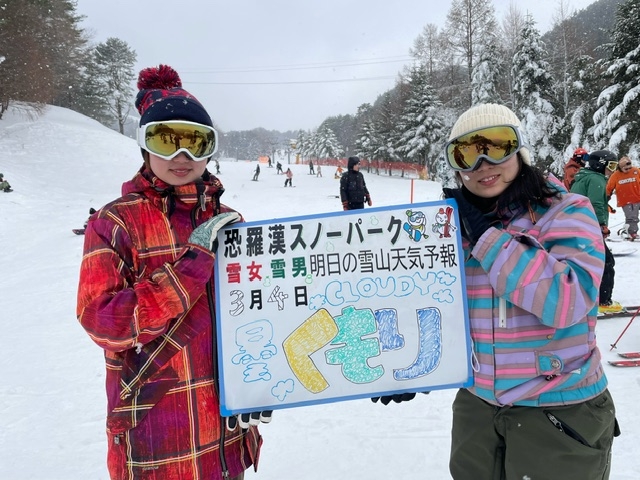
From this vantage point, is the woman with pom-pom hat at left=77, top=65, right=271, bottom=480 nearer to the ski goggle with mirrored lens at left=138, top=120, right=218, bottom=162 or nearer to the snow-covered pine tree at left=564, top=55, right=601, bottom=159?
the ski goggle with mirrored lens at left=138, top=120, right=218, bottom=162

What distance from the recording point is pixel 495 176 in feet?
6.19

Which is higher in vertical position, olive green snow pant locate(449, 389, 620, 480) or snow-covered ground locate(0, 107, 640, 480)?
olive green snow pant locate(449, 389, 620, 480)

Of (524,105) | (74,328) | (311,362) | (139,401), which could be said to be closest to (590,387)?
(311,362)

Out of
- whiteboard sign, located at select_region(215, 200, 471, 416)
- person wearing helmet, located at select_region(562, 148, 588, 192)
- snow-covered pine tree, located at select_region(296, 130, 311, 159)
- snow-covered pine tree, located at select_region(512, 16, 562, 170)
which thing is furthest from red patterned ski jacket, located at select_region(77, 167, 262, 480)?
snow-covered pine tree, located at select_region(296, 130, 311, 159)

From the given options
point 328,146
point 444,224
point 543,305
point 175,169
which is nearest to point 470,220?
point 444,224

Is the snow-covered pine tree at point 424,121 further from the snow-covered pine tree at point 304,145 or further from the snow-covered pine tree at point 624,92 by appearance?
the snow-covered pine tree at point 304,145

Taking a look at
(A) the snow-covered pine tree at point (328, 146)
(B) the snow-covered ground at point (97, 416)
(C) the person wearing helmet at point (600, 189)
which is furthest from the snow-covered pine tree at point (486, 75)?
(A) the snow-covered pine tree at point (328, 146)

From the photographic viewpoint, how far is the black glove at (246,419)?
191cm

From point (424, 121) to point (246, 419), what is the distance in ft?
130

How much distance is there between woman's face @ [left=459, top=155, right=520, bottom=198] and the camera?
73.9 inches

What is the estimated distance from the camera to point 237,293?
6.56 ft

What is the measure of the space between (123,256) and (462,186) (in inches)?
65.9

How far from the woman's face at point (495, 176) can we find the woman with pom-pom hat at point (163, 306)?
1.19m

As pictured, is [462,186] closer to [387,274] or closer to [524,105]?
[387,274]
